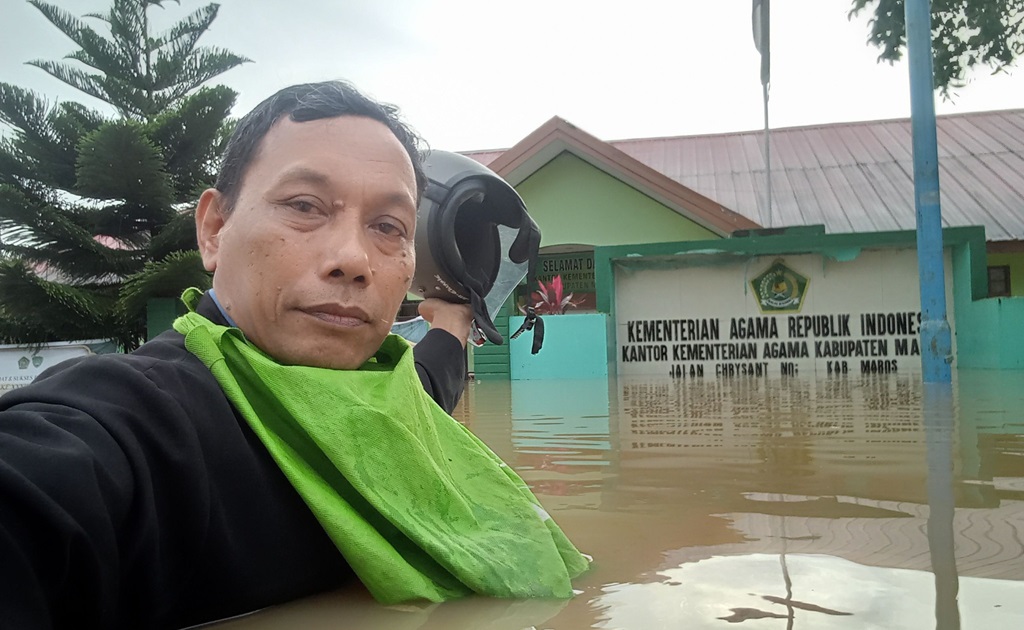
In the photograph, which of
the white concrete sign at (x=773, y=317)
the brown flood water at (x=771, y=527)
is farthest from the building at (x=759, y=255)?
the brown flood water at (x=771, y=527)

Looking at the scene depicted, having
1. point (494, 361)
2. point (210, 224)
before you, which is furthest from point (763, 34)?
point (210, 224)

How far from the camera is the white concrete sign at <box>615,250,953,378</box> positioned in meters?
9.72

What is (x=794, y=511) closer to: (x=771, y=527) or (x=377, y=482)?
(x=771, y=527)

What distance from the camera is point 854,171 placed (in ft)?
43.1

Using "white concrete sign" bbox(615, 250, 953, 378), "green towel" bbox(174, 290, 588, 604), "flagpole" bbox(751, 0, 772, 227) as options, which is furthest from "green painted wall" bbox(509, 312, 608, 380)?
"green towel" bbox(174, 290, 588, 604)

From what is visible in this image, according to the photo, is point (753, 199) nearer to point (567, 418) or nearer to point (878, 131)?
point (878, 131)

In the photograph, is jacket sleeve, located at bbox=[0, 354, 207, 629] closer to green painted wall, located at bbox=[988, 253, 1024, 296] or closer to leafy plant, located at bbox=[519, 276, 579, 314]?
leafy plant, located at bbox=[519, 276, 579, 314]

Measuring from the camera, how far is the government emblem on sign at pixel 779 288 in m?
10.1

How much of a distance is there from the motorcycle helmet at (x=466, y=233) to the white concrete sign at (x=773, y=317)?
8422mm

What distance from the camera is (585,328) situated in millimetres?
10219

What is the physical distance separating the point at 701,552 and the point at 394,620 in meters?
0.60

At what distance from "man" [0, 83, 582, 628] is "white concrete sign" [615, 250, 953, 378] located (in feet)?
30.1

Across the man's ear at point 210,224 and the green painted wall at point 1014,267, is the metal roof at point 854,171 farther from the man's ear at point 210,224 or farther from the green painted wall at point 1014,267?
the man's ear at point 210,224

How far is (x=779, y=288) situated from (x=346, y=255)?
387 inches
